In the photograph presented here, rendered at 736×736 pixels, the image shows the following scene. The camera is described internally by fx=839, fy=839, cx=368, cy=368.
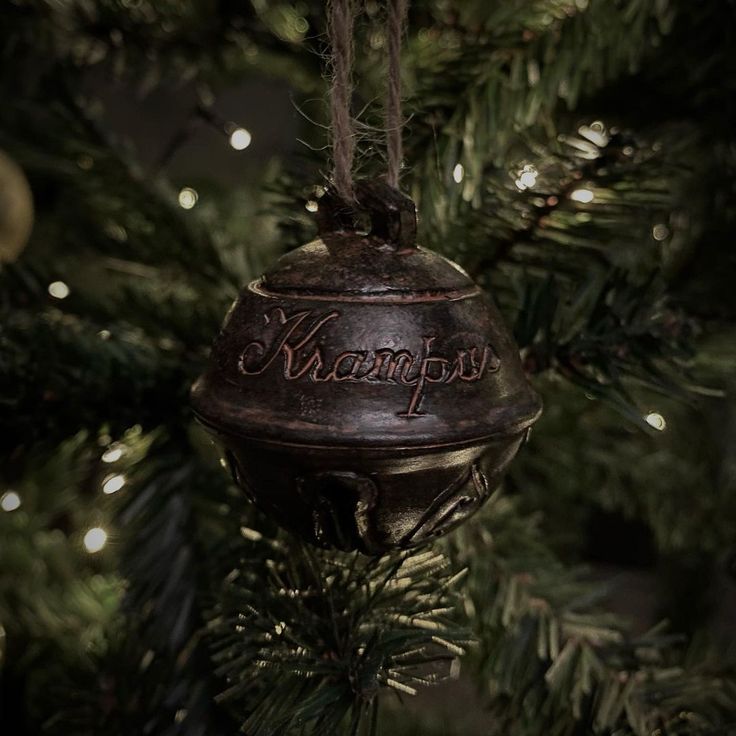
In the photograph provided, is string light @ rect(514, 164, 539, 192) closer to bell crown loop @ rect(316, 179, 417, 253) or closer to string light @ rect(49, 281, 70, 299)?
bell crown loop @ rect(316, 179, 417, 253)

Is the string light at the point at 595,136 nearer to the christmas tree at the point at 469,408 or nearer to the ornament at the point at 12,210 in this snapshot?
the christmas tree at the point at 469,408

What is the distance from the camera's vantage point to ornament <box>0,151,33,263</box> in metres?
0.71

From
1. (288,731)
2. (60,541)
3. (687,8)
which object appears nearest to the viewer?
(288,731)

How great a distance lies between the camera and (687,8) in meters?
0.72

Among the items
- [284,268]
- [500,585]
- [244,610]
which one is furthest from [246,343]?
[500,585]

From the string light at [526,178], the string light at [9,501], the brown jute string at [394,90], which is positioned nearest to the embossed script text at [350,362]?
the brown jute string at [394,90]

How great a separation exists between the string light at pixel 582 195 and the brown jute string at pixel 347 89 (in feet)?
0.59

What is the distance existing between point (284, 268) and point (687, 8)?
0.48m

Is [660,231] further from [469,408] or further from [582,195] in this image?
[469,408]

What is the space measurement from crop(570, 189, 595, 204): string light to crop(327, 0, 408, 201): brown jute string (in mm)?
181

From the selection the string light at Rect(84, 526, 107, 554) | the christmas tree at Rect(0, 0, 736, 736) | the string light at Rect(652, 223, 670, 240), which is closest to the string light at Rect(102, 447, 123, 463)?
the christmas tree at Rect(0, 0, 736, 736)

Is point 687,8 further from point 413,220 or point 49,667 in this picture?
point 49,667

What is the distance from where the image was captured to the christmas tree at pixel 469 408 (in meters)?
0.55

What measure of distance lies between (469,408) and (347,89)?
0.19 metres
